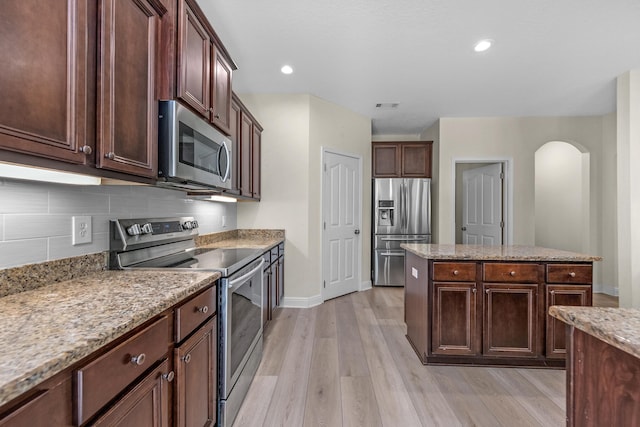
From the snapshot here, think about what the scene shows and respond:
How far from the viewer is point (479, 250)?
2.34m

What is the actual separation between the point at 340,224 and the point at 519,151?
2.91 meters

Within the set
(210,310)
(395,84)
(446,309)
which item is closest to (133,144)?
(210,310)

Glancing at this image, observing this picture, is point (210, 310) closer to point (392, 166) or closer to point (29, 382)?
point (29, 382)

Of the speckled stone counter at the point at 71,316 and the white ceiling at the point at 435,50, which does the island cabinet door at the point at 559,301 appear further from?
the speckled stone counter at the point at 71,316

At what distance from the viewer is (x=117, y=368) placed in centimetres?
78

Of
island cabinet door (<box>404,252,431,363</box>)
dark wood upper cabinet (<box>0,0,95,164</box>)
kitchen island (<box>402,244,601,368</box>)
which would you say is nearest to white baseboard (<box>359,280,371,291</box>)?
island cabinet door (<box>404,252,431,363</box>)

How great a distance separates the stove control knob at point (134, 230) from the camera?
1561mm

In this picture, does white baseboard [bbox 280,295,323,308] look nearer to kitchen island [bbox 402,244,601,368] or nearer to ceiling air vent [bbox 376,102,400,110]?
kitchen island [bbox 402,244,601,368]

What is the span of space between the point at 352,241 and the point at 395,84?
6.90 ft

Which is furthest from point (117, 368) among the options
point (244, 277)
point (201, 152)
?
point (201, 152)

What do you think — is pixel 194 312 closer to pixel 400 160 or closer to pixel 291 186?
pixel 291 186

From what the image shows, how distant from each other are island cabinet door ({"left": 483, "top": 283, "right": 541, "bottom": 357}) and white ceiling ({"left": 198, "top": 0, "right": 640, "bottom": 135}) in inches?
79.7

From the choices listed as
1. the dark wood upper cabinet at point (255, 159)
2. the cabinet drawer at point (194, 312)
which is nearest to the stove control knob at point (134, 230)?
the cabinet drawer at point (194, 312)

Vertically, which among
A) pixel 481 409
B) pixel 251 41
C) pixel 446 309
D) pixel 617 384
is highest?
pixel 251 41
